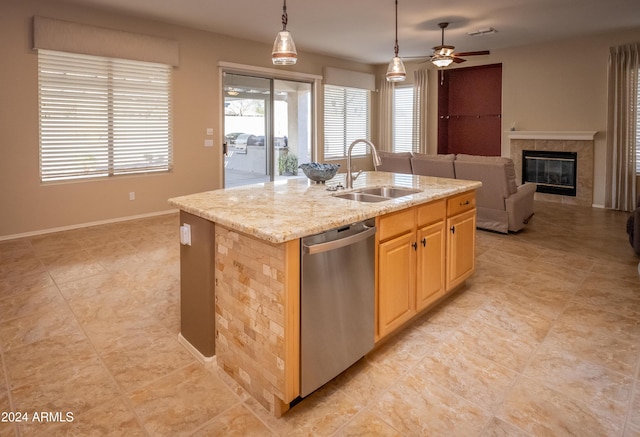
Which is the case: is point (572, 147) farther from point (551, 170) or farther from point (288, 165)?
point (288, 165)

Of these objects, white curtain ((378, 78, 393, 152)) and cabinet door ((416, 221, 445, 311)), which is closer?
cabinet door ((416, 221, 445, 311))

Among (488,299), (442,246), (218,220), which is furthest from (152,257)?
(488,299)

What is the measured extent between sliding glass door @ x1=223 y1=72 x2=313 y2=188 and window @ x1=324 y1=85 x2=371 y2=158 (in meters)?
0.55

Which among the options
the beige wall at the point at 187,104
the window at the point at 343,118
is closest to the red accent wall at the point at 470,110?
the beige wall at the point at 187,104

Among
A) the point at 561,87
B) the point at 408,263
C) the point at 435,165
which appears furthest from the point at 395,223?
the point at 561,87

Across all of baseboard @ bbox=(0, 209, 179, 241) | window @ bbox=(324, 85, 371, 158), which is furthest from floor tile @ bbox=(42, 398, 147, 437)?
window @ bbox=(324, 85, 371, 158)

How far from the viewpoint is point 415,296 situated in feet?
8.73

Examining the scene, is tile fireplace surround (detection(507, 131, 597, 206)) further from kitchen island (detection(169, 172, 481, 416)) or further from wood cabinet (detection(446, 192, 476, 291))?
kitchen island (detection(169, 172, 481, 416))

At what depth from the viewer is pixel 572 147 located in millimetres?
7180

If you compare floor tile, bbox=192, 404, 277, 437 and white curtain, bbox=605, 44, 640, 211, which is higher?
white curtain, bbox=605, 44, 640, 211

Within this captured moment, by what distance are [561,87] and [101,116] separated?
24.3ft

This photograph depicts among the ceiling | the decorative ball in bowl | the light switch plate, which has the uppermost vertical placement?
the ceiling

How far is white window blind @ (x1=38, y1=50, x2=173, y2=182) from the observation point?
5.07 meters

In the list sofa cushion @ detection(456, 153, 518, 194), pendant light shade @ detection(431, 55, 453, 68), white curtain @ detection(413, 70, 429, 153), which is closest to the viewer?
sofa cushion @ detection(456, 153, 518, 194)
